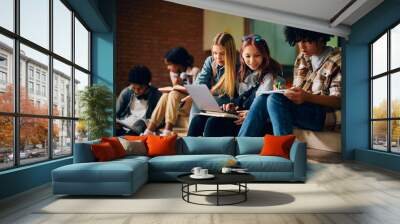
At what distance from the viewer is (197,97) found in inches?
348

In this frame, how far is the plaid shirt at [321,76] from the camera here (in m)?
8.69

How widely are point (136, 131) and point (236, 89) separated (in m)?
2.58

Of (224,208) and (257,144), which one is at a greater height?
(257,144)

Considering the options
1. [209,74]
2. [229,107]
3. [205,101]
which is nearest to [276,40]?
[209,74]

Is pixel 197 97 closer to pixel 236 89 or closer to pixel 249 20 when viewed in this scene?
pixel 236 89

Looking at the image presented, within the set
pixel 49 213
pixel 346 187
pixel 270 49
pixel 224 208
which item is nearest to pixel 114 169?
pixel 49 213

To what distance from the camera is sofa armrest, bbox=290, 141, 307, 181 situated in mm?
5848

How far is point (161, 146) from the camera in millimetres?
6469

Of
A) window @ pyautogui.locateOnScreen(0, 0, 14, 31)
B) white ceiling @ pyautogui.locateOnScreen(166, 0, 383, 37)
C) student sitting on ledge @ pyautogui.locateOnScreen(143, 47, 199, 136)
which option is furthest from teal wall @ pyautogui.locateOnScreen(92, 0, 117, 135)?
window @ pyautogui.locateOnScreen(0, 0, 14, 31)

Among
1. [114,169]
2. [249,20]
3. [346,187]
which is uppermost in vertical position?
[249,20]

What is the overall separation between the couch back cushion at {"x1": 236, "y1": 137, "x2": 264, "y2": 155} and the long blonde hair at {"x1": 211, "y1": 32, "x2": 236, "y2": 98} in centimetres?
214

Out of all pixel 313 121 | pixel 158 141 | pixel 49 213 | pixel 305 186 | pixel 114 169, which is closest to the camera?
pixel 49 213

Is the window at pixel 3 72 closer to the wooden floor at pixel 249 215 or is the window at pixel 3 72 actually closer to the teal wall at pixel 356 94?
the wooden floor at pixel 249 215

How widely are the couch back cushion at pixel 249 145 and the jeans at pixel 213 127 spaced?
1.91 metres
